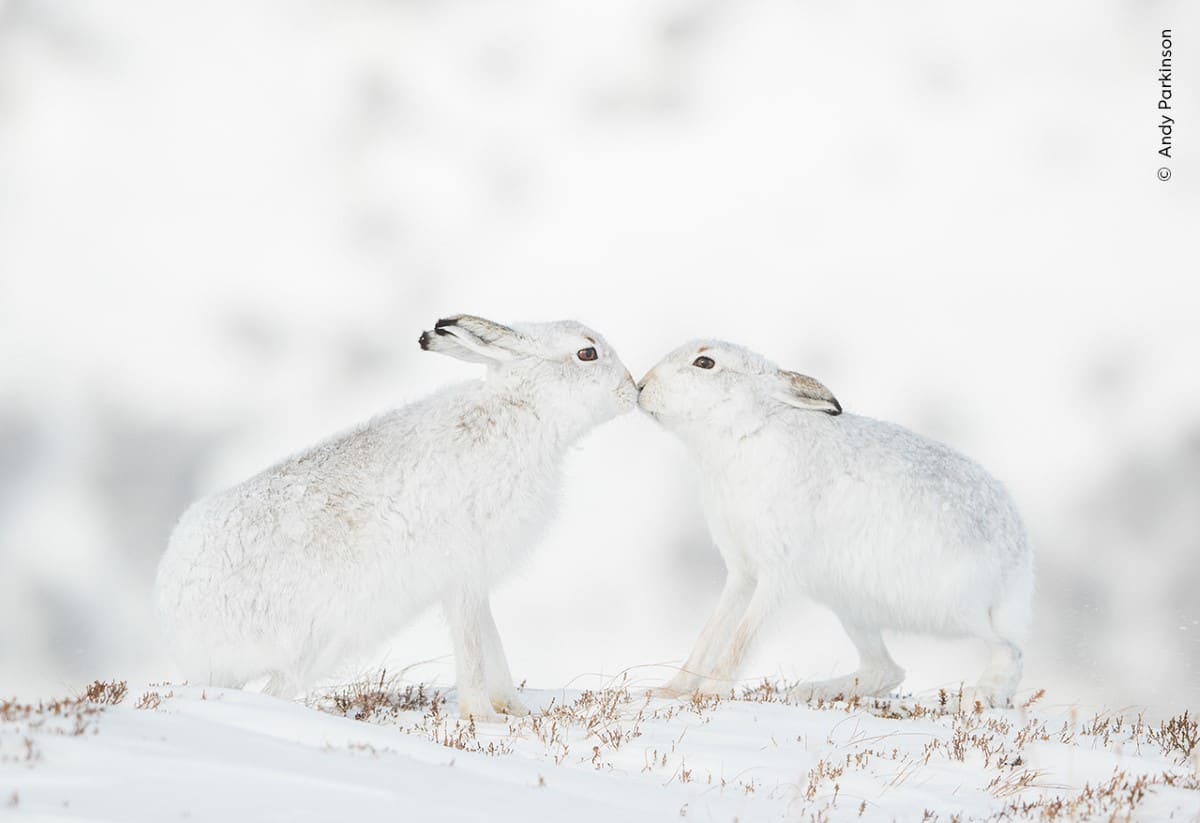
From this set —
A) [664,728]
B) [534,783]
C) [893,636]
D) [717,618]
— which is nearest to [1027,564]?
[893,636]

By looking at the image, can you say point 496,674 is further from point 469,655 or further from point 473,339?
point 473,339

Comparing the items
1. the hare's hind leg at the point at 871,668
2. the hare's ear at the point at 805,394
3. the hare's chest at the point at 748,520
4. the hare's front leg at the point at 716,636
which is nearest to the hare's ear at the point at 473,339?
the hare's chest at the point at 748,520

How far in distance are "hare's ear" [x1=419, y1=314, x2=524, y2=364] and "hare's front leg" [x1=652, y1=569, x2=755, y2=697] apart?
7.82 ft

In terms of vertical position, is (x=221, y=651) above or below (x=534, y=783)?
above

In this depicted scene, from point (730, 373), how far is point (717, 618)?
172cm

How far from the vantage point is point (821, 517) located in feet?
28.9

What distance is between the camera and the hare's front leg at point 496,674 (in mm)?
7820

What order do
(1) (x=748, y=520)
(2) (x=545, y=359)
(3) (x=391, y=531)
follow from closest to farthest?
(3) (x=391, y=531)
(2) (x=545, y=359)
(1) (x=748, y=520)

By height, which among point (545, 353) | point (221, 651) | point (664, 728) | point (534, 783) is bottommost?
point (534, 783)

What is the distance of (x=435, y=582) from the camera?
7.43 m

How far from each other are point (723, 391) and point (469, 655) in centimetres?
265

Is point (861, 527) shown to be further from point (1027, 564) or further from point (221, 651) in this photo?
point (221, 651)

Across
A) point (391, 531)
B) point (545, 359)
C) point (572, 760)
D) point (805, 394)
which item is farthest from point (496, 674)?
point (805, 394)

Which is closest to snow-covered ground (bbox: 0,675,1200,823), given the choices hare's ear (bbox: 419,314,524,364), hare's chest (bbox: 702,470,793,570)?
hare's chest (bbox: 702,470,793,570)
